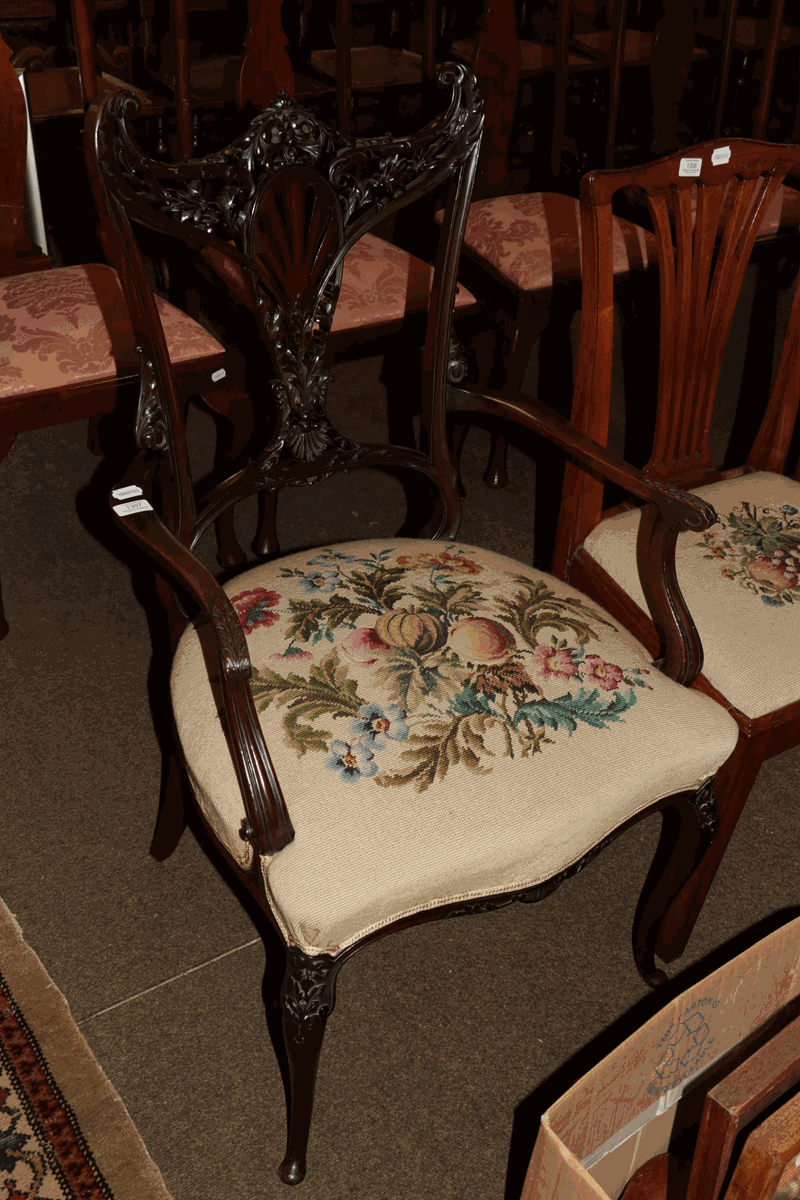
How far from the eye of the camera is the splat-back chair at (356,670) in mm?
976

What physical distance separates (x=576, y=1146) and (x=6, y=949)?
0.88m

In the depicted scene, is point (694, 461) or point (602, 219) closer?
point (602, 219)

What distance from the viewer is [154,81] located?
2922 millimetres

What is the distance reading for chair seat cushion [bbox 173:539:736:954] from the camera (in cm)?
97

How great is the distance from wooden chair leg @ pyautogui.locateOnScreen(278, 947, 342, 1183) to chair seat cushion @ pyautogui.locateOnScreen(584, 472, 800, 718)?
577 mm

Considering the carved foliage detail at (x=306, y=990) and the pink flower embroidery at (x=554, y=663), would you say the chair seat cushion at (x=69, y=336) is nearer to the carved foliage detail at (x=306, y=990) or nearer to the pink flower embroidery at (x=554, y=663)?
the pink flower embroidery at (x=554, y=663)

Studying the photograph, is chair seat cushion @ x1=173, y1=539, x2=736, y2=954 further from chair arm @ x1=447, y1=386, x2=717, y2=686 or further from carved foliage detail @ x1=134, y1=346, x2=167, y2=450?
carved foliage detail @ x1=134, y1=346, x2=167, y2=450

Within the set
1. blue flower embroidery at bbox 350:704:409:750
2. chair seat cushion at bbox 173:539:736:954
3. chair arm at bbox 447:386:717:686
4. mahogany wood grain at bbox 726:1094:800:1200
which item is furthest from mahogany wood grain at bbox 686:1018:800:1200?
chair arm at bbox 447:386:717:686

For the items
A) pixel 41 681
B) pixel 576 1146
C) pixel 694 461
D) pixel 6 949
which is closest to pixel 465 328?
pixel 694 461

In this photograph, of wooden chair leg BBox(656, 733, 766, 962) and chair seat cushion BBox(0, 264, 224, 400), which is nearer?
wooden chair leg BBox(656, 733, 766, 962)

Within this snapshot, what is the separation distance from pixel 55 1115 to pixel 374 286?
52.9 inches

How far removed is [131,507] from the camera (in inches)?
43.7

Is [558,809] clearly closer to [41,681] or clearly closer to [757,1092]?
[757,1092]

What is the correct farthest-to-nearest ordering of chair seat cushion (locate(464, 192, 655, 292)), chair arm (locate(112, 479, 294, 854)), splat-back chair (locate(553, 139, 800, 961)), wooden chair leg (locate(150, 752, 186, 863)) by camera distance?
chair seat cushion (locate(464, 192, 655, 292)), wooden chair leg (locate(150, 752, 186, 863)), splat-back chair (locate(553, 139, 800, 961)), chair arm (locate(112, 479, 294, 854))
